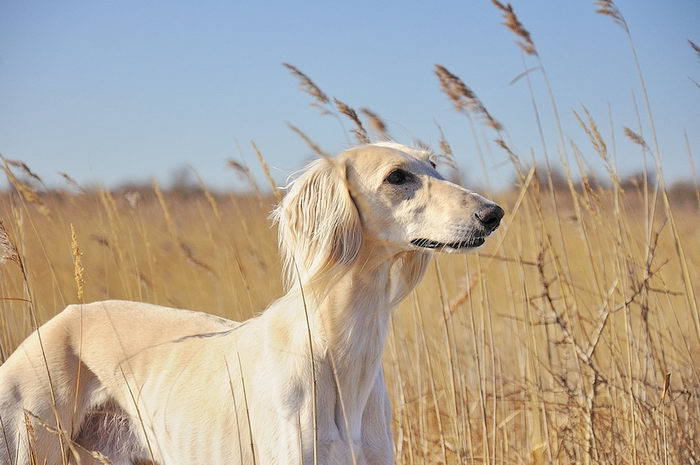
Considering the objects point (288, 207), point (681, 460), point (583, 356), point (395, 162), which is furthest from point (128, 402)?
point (681, 460)

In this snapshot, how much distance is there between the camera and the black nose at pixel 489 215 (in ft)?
7.76

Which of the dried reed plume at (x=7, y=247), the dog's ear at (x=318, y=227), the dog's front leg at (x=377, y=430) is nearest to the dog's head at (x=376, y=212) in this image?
the dog's ear at (x=318, y=227)

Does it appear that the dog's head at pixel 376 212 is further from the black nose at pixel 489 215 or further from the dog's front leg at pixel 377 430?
the dog's front leg at pixel 377 430

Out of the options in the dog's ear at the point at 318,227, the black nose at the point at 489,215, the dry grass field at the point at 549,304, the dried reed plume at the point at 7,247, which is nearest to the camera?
the dried reed plume at the point at 7,247

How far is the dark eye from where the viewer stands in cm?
255

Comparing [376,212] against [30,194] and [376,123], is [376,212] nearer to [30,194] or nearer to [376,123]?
[376,123]

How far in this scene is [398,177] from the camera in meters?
2.55

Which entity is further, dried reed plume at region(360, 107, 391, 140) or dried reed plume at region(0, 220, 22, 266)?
dried reed plume at region(360, 107, 391, 140)

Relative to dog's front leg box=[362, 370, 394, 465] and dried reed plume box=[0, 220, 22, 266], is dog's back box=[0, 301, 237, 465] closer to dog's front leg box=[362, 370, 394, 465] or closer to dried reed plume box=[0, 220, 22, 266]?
dog's front leg box=[362, 370, 394, 465]

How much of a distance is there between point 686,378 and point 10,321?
3.21 m

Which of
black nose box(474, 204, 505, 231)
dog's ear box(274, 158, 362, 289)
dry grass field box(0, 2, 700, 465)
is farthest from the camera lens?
dry grass field box(0, 2, 700, 465)

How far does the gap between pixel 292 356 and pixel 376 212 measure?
54cm

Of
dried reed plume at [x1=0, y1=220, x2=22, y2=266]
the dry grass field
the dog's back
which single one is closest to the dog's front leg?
the dry grass field

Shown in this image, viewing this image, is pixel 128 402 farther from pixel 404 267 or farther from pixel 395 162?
pixel 395 162
